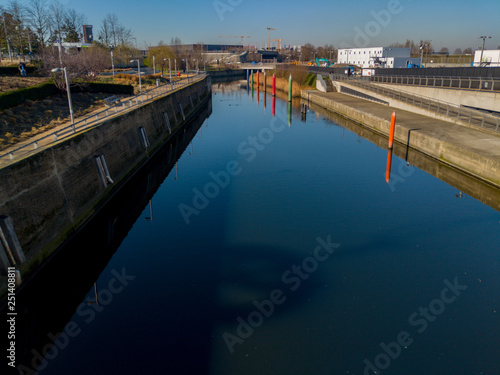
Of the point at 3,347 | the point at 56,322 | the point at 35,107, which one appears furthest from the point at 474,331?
the point at 35,107

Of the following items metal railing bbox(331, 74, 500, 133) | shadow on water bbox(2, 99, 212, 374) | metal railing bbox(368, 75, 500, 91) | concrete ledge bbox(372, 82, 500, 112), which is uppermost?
metal railing bbox(368, 75, 500, 91)

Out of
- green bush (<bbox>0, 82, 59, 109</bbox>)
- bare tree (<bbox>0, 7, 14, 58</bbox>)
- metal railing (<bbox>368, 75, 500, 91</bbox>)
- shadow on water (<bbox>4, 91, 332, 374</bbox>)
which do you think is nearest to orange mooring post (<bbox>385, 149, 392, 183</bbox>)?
metal railing (<bbox>368, 75, 500, 91</bbox>)

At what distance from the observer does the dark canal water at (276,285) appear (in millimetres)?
9836

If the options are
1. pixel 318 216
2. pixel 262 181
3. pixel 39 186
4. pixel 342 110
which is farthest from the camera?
pixel 342 110

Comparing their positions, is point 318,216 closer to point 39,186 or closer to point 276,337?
point 276,337

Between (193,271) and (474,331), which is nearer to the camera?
(474,331)

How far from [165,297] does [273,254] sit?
4.53m

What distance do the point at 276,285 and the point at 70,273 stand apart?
760cm

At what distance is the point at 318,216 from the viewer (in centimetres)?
1827

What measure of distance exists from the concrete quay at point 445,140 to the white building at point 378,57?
4923cm

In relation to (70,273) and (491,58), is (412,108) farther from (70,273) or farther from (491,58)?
(491,58)

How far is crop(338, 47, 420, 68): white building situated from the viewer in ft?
275

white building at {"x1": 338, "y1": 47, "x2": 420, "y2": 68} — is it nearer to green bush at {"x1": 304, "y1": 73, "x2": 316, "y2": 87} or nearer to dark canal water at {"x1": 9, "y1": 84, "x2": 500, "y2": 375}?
green bush at {"x1": 304, "y1": 73, "x2": 316, "y2": 87}

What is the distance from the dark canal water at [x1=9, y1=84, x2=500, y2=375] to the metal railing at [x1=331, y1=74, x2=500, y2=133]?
8342mm
